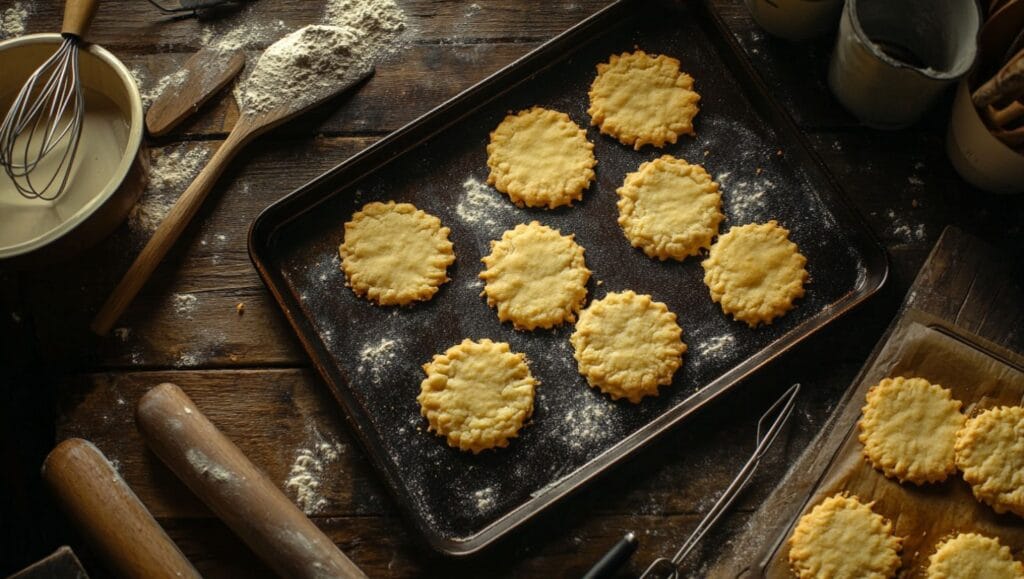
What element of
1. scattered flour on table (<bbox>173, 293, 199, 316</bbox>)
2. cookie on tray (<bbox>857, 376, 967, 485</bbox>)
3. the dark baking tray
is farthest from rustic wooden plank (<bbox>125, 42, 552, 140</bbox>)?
cookie on tray (<bbox>857, 376, 967, 485</bbox>)

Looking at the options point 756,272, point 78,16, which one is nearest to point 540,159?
point 756,272

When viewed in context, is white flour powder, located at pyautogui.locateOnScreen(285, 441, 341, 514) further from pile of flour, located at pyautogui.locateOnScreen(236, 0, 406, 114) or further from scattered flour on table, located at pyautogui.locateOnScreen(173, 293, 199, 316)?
pile of flour, located at pyautogui.locateOnScreen(236, 0, 406, 114)

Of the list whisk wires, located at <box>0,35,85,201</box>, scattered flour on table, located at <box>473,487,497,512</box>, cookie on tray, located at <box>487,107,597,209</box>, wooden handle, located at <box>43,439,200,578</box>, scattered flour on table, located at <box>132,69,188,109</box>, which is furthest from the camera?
scattered flour on table, located at <box>132,69,188,109</box>

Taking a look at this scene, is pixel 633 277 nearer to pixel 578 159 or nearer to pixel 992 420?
pixel 578 159

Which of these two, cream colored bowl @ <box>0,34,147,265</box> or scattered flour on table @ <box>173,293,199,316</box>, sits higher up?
cream colored bowl @ <box>0,34,147,265</box>

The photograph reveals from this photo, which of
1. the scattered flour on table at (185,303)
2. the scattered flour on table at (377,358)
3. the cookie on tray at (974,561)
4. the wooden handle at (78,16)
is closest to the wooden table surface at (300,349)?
the scattered flour on table at (185,303)

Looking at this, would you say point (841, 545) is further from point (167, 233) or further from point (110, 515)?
point (167, 233)
